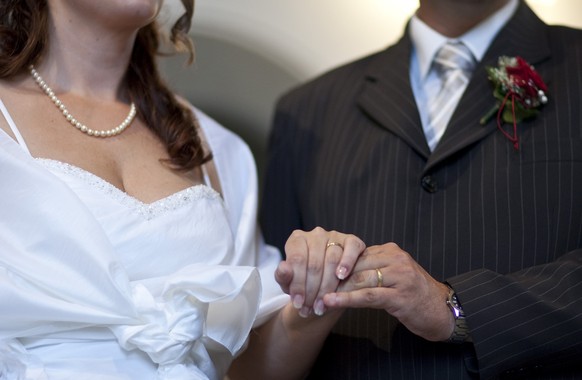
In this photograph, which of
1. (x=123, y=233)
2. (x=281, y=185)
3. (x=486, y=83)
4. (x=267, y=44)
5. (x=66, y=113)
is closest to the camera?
(x=123, y=233)

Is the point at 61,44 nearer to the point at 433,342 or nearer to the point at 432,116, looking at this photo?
the point at 432,116

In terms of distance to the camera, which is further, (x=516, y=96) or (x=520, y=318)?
(x=516, y=96)

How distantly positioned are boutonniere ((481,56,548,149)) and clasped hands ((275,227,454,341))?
1.58ft

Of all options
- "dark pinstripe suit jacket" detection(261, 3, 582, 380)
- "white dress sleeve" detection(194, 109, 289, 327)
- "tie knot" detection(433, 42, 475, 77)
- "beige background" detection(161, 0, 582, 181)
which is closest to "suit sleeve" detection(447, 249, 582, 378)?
"dark pinstripe suit jacket" detection(261, 3, 582, 380)

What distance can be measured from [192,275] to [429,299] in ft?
1.47

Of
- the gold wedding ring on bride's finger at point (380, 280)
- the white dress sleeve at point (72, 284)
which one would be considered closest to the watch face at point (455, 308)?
the gold wedding ring on bride's finger at point (380, 280)

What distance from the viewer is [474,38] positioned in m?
A: 2.23

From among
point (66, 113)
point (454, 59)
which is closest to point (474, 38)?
point (454, 59)

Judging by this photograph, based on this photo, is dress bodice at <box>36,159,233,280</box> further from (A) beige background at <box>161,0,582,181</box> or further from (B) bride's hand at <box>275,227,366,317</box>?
(A) beige background at <box>161,0,582,181</box>

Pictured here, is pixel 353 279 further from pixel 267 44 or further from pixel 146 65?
pixel 267 44

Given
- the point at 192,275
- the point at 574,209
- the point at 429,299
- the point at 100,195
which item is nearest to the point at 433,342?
the point at 429,299

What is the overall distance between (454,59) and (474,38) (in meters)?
0.07

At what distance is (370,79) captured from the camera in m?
2.36

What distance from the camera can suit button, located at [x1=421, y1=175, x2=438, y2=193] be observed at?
2027 millimetres
